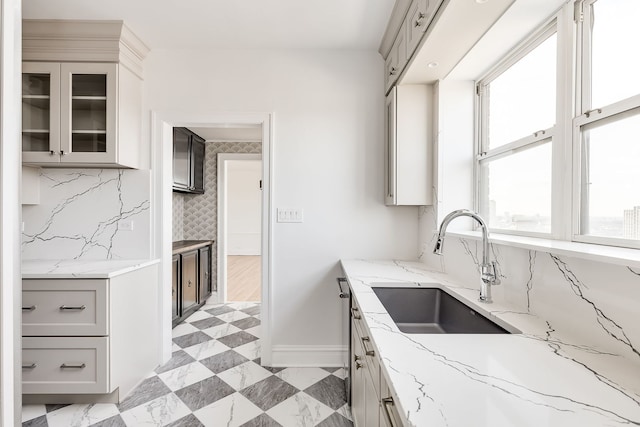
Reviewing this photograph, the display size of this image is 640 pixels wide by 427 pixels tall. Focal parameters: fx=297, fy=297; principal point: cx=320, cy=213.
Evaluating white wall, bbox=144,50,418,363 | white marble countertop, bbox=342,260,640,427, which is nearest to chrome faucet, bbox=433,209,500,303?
white marble countertop, bbox=342,260,640,427

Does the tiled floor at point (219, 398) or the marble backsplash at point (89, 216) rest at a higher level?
the marble backsplash at point (89, 216)

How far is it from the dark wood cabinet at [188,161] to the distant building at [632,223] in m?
3.41

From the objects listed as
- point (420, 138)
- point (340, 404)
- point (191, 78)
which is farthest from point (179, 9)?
point (340, 404)

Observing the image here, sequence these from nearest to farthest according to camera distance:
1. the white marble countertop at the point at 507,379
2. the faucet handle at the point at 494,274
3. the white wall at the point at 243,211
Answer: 1. the white marble countertop at the point at 507,379
2. the faucet handle at the point at 494,274
3. the white wall at the point at 243,211

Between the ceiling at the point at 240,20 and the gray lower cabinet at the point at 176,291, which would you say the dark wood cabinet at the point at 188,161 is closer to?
the gray lower cabinet at the point at 176,291

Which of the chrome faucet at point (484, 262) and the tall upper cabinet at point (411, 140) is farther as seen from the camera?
the tall upper cabinet at point (411, 140)

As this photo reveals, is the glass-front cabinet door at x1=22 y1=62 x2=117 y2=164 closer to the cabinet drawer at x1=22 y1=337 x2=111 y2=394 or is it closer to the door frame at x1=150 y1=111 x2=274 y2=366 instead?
the door frame at x1=150 y1=111 x2=274 y2=366

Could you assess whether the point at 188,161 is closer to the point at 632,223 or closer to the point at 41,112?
the point at 41,112

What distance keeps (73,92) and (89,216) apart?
0.88 meters

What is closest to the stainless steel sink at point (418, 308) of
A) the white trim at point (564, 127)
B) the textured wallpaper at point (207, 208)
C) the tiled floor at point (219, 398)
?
the white trim at point (564, 127)

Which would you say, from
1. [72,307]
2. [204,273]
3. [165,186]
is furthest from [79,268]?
[204,273]

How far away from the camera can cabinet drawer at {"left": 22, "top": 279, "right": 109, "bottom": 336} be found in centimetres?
178

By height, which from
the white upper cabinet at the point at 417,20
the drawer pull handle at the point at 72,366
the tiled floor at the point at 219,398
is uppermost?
the white upper cabinet at the point at 417,20

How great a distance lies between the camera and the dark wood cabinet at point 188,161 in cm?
327
